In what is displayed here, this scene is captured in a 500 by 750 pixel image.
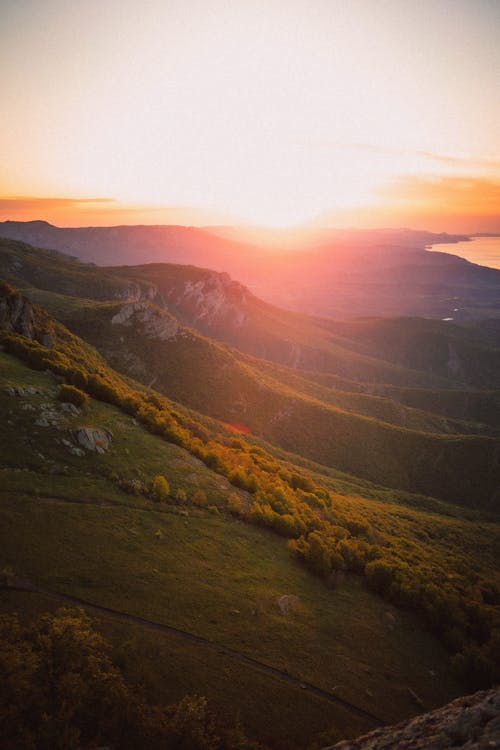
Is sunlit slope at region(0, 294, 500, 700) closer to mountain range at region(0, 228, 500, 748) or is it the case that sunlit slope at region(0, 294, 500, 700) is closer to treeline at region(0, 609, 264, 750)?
mountain range at region(0, 228, 500, 748)

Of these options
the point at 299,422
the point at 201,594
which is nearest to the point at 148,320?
the point at 299,422

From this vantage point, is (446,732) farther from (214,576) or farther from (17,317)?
(17,317)

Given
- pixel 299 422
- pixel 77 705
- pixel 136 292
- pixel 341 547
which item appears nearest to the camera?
pixel 77 705

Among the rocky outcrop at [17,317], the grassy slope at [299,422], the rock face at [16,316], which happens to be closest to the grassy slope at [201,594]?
the rock face at [16,316]

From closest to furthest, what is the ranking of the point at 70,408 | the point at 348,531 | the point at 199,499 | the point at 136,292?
the point at 199,499 < the point at 70,408 < the point at 348,531 < the point at 136,292

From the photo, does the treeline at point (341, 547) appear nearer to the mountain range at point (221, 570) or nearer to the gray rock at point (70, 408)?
the mountain range at point (221, 570)
